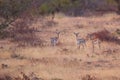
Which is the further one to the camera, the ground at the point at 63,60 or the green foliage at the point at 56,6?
the green foliage at the point at 56,6

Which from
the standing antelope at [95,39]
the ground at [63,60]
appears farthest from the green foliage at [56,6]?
the standing antelope at [95,39]

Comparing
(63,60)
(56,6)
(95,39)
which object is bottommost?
(63,60)

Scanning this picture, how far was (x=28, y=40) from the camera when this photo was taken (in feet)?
66.6

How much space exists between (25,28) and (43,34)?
1.04 metres

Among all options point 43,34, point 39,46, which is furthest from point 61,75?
point 43,34

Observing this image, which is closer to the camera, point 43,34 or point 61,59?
point 61,59

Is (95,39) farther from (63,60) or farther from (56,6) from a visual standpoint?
(56,6)

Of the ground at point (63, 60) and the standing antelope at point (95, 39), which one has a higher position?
the standing antelope at point (95, 39)

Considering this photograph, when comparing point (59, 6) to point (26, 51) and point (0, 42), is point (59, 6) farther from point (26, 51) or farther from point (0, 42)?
point (26, 51)

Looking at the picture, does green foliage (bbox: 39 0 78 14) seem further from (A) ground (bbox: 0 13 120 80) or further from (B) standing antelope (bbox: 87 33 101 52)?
(B) standing antelope (bbox: 87 33 101 52)

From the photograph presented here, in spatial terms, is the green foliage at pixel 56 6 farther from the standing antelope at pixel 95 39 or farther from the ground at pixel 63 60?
the standing antelope at pixel 95 39

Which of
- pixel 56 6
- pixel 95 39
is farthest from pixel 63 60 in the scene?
pixel 56 6

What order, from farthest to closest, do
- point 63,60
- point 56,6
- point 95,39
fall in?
1. point 56,6
2. point 95,39
3. point 63,60

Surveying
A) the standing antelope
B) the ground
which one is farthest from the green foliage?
the standing antelope
